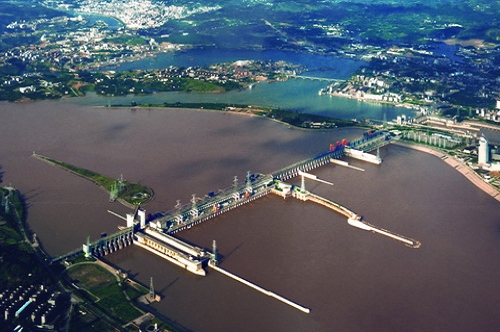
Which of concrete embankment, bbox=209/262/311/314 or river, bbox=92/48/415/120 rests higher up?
concrete embankment, bbox=209/262/311/314

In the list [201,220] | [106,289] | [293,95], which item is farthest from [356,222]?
[293,95]

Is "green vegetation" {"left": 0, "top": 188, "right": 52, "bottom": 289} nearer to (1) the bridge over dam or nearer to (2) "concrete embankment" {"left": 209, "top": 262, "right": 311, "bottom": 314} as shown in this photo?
(1) the bridge over dam

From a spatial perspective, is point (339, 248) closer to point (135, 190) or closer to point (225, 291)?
point (225, 291)

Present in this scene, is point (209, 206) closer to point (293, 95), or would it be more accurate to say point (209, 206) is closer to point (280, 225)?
point (280, 225)

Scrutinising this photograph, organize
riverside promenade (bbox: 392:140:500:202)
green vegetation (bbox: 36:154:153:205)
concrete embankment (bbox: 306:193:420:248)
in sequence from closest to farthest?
concrete embankment (bbox: 306:193:420:248), green vegetation (bbox: 36:154:153:205), riverside promenade (bbox: 392:140:500:202)

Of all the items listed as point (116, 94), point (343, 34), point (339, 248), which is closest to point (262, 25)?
point (343, 34)

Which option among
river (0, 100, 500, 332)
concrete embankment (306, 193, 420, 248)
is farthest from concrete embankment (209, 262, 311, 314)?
concrete embankment (306, 193, 420, 248)
